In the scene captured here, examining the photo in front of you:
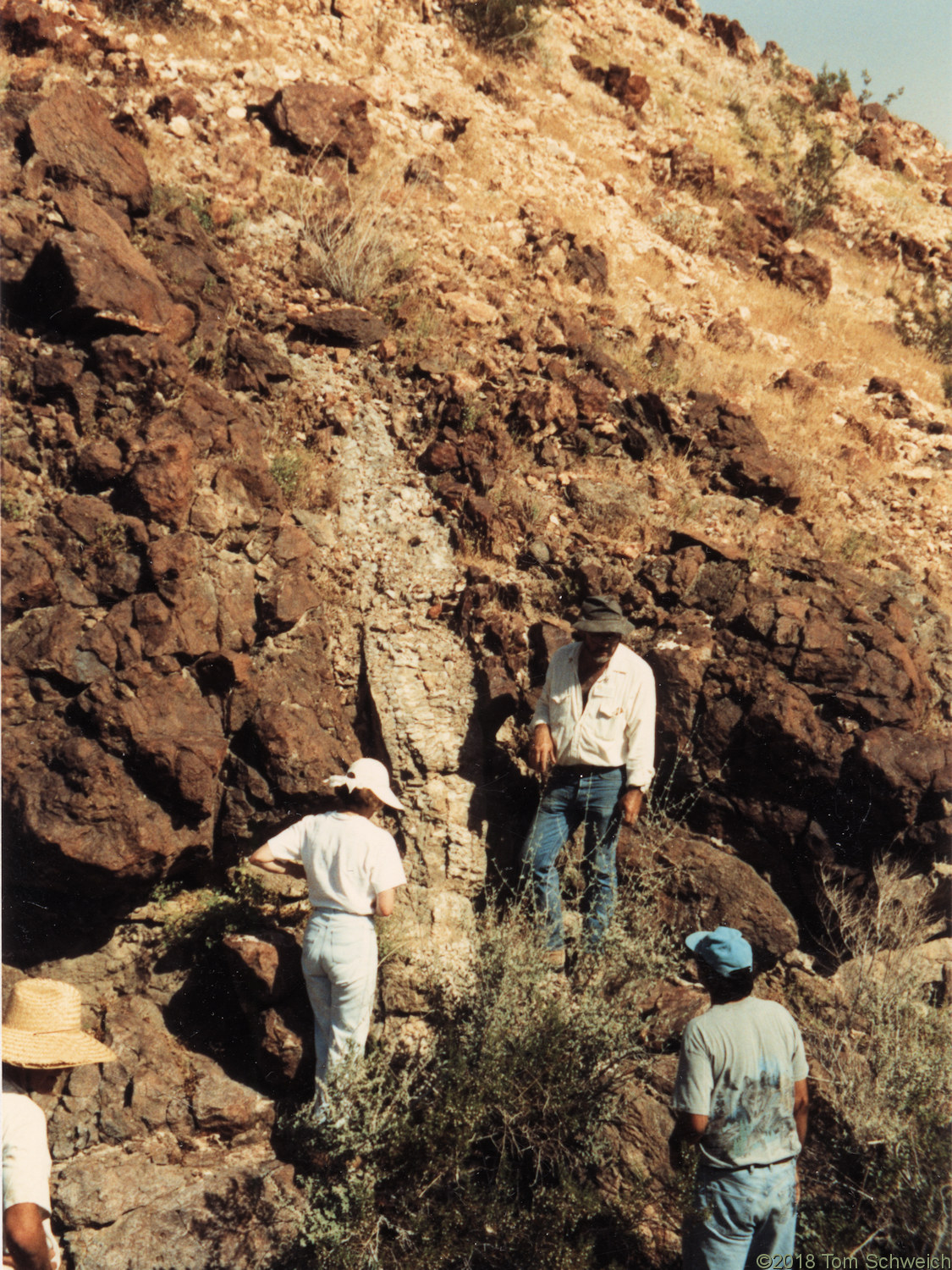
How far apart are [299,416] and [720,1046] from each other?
5253 millimetres

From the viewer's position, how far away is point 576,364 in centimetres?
788

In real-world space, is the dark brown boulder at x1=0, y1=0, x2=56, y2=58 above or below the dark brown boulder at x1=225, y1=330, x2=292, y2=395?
above

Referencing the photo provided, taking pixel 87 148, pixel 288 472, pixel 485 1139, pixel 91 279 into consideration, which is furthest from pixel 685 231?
pixel 485 1139

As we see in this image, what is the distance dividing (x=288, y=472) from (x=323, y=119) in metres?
5.23

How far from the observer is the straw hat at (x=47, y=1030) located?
9.80 feet

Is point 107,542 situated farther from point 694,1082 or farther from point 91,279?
point 694,1082

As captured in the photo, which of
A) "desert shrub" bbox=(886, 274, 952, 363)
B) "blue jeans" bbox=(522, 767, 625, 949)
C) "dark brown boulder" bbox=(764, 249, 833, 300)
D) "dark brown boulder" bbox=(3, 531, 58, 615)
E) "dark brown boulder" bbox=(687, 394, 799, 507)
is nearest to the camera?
"blue jeans" bbox=(522, 767, 625, 949)

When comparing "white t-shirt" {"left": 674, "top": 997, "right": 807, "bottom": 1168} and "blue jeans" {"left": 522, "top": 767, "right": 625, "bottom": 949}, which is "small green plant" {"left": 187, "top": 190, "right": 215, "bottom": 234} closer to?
"blue jeans" {"left": 522, "top": 767, "right": 625, "bottom": 949}

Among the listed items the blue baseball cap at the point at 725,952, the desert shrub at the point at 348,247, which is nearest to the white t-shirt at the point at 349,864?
the blue baseball cap at the point at 725,952

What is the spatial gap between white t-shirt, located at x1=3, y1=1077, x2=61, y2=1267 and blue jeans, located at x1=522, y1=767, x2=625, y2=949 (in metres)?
2.55

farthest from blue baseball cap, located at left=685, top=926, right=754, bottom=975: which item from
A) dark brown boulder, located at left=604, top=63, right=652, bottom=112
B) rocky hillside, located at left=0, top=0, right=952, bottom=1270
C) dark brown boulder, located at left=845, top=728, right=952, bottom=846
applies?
dark brown boulder, located at left=604, top=63, right=652, bottom=112

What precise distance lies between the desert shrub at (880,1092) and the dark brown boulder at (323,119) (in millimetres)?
8432

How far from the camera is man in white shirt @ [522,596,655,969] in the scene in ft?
15.1

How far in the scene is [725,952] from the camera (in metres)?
3.09
